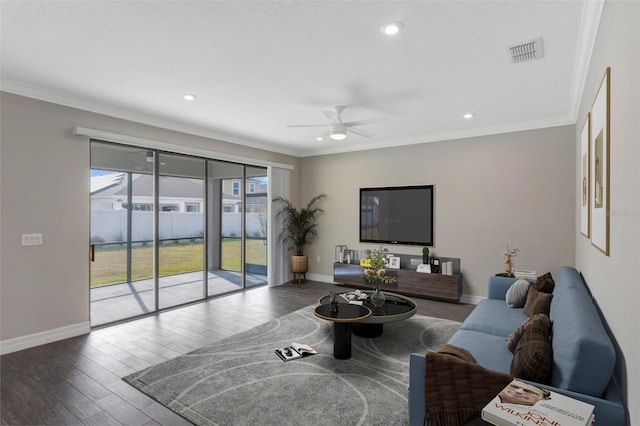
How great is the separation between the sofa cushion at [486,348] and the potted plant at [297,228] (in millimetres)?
4010

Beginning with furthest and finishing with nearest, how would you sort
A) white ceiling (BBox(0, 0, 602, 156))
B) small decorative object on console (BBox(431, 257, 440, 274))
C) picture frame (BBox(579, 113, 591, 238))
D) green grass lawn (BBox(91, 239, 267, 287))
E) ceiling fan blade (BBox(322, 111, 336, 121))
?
small decorative object on console (BBox(431, 257, 440, 274))
green grass lawn (BBox(91, 239, 267, 287))
ceiling fan blade (BBox(322, 111, 336, 121))
picture frame (BBox(579, 113, 591, 238))
white ceiling (BBox(0, 0, 602, 156))

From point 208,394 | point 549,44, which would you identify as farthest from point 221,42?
point 208,394

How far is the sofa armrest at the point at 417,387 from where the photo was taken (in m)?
1.83

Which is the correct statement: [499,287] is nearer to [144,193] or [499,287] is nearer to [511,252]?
[511,252]

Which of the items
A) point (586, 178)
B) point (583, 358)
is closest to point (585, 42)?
point (586, 178)

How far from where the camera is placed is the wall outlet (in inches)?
139

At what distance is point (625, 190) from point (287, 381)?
2.58m

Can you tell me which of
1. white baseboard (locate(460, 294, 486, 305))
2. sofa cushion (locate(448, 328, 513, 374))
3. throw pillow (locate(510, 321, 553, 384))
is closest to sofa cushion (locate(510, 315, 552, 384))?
throw pillow (locate(510, 321, 553, 384))

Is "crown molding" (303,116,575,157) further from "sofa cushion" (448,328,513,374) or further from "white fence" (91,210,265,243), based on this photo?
"sofa cushion" (448,328,513,374)

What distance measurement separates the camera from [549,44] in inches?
102

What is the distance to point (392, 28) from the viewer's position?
7.76ft

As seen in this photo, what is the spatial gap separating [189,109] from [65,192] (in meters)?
1.69

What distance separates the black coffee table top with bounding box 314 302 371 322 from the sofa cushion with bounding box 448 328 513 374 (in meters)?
0.91

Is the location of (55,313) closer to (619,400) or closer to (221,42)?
(221,42)
